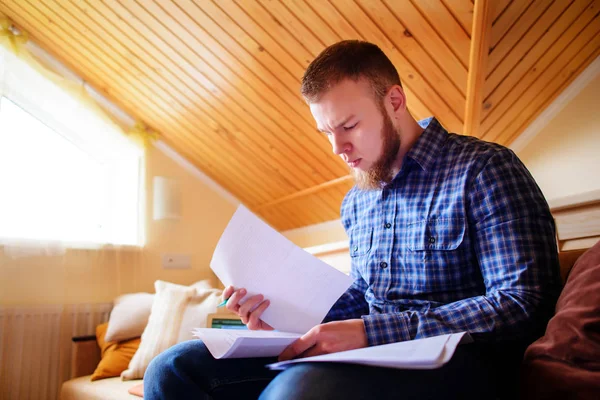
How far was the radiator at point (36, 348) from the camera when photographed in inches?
103

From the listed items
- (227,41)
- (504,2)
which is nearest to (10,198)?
(227,41)

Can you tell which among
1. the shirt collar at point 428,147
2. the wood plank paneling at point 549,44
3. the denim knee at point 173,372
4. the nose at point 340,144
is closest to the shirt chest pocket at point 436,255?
the shirt collar at point 428,147

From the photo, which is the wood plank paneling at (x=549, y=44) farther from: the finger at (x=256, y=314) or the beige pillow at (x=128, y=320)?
the beige pillow at (x=128, y=320)

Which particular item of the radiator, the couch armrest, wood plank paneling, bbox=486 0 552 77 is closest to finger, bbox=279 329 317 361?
wood plank paneling, bbox=486 0 552 77

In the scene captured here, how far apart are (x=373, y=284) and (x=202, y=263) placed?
2.72 meters

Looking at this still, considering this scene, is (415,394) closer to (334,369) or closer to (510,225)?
(334,369)

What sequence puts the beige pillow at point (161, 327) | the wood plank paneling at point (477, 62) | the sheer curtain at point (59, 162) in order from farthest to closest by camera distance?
the sheer curtain at point (59, 162)
the beige pillow at point (161, 327)
the wood plank paneling at point (477, 62)

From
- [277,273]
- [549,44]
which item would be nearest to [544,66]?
[549,44]

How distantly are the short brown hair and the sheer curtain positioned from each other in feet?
7.50

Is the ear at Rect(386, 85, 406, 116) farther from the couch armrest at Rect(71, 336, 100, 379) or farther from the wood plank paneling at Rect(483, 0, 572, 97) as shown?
the couch armrest at Rect(71, 336, 100, 379)

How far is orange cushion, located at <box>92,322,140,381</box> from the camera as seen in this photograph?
2.43m

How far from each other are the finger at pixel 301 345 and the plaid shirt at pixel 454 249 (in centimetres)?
10

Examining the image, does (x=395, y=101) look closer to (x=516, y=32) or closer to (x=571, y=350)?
(x=571, y=350)

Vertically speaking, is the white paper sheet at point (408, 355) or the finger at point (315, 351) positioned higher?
the finger at point (315, 351)
